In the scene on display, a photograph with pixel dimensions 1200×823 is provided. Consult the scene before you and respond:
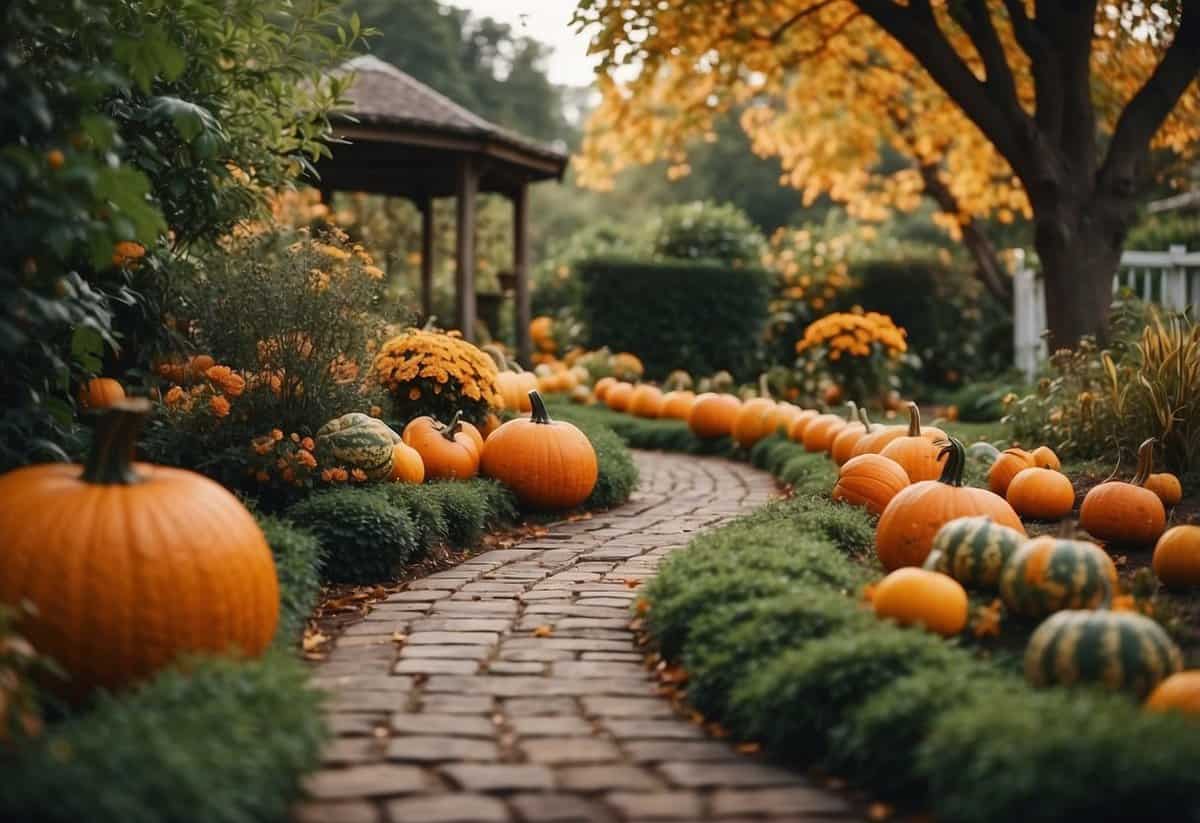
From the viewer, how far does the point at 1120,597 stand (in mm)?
3738

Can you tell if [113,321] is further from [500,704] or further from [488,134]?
[488,134]

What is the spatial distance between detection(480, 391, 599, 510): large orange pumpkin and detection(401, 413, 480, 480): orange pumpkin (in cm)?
15

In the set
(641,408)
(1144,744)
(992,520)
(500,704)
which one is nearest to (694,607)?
(500,704)

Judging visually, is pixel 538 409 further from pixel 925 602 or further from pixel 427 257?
pixel 427 257

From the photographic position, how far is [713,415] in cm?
1038

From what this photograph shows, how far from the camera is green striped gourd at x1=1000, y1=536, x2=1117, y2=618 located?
3.74 meters

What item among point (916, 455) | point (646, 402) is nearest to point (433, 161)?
point (646, 402)

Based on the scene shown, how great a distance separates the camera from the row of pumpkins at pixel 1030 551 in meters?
3.10

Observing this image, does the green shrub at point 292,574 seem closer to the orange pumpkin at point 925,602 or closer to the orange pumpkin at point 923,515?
the orange pumpkin at point 925,602

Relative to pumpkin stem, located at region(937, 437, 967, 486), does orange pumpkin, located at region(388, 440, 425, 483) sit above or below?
below

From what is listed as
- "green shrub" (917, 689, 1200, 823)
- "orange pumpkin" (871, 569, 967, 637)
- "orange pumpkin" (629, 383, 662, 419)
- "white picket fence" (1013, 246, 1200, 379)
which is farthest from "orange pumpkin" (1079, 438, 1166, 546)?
"orange pumpkin" (629, 383, 662, 419)

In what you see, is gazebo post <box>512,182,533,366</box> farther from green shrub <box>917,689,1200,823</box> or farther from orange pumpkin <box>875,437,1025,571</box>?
green shrub <box>917,689,1200,823</box>

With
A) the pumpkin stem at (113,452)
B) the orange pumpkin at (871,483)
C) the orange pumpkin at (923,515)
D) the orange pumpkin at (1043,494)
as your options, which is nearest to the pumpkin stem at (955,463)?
the orange pumpkin at (923,515)

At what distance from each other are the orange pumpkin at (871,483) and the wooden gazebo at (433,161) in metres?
5.69
